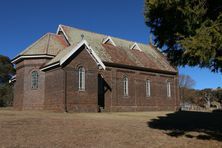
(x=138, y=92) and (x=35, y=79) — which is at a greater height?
(x=35, y=79)

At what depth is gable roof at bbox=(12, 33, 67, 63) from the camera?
34.4 m

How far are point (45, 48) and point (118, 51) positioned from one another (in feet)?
36.3

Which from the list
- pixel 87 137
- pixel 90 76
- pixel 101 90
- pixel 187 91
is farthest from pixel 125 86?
pixel 187 91

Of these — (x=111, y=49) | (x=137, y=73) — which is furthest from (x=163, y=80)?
(x=111, y=49)

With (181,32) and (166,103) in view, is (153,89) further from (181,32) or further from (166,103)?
(181,32)

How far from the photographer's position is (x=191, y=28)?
1284cm

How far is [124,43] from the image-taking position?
47.4 metres

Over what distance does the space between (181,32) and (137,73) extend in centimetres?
2765

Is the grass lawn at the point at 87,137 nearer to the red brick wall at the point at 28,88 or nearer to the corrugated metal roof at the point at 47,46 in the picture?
the red brick wall at the point at 28,88

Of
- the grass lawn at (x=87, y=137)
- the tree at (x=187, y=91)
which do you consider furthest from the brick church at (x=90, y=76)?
the tree at (x=187, y=91)

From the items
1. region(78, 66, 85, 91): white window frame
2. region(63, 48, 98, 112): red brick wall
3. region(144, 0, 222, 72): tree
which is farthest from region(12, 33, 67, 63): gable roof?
region(144, 0, 222, 72): tree

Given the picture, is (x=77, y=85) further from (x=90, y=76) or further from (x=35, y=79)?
(x=35, y=79)

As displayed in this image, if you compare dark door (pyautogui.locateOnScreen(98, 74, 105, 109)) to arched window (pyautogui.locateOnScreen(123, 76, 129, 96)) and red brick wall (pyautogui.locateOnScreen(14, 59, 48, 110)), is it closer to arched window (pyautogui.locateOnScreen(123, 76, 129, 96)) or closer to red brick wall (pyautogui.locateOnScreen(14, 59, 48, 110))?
arched window (pyautogui.locateOnScreen(123, 76, 129, 96))

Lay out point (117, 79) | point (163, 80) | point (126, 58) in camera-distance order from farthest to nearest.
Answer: point (163, 80) < point (126, 58) < point (117, 79)
